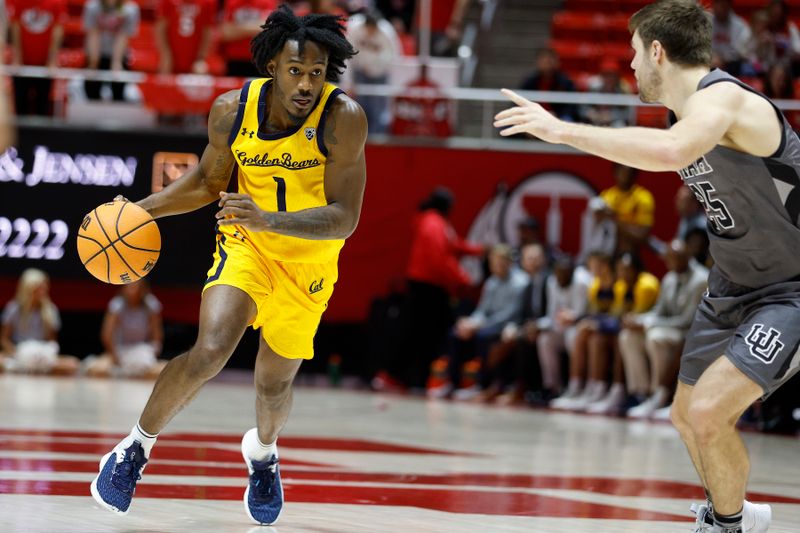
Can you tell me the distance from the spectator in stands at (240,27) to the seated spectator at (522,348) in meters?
3.99

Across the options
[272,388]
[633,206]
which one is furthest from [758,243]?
[633,206]

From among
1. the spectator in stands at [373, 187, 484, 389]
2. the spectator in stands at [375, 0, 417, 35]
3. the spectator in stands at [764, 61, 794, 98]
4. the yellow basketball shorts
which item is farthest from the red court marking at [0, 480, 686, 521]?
the spectator in stands at [375, 0, 417, 35]

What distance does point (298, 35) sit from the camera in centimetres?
531

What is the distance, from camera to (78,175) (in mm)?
14969

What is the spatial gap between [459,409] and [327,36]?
7913 mm

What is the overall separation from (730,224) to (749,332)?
1.36ft

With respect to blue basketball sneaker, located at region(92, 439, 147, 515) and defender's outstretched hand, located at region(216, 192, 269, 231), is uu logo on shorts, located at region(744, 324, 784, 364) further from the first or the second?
blue basketball sneaker, located at region(92, 439, 147, 515)

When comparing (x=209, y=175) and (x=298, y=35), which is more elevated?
(x=298, y=35)

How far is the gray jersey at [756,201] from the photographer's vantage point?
15.7ft

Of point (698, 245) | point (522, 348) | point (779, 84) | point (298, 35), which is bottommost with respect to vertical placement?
point (522, 348)

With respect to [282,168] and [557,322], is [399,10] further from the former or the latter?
[282,168]

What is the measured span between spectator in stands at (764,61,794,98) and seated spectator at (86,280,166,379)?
723cm

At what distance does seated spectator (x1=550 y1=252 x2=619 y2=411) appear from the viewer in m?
13.2

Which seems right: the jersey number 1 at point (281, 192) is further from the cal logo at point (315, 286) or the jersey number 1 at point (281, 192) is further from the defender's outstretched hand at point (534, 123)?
the defender's outstretched hand at point (534, 123)
